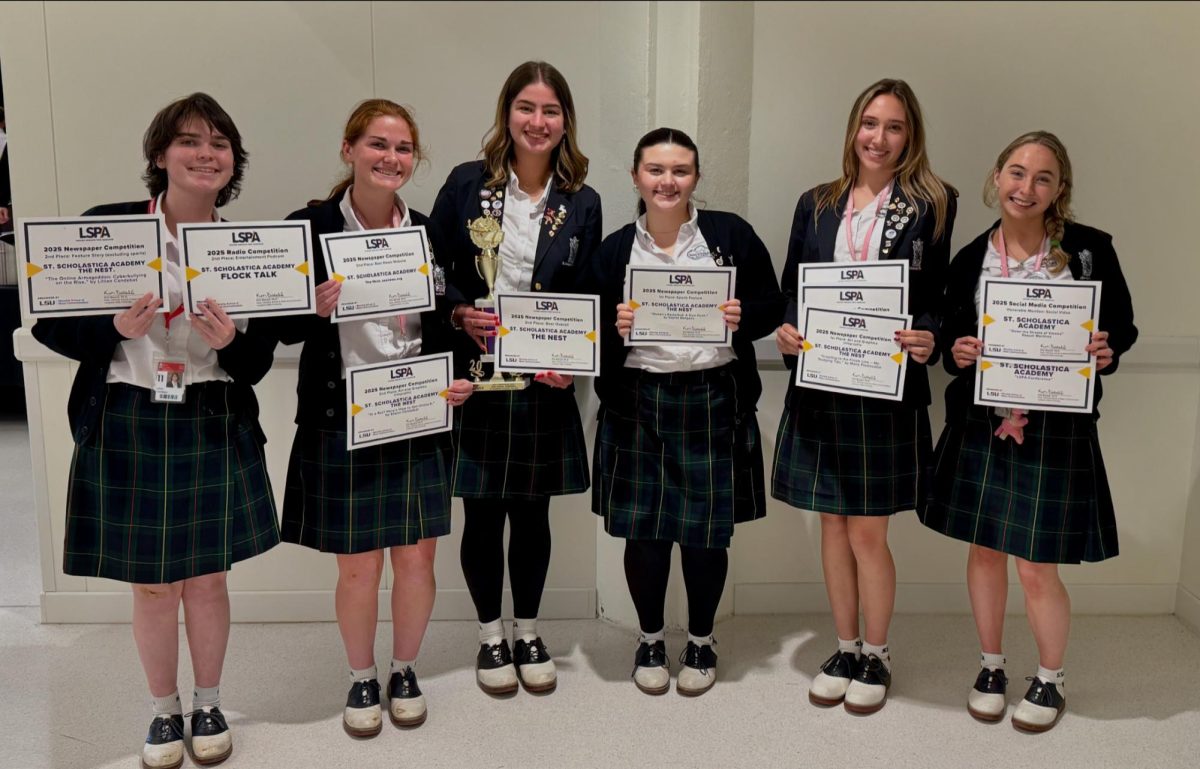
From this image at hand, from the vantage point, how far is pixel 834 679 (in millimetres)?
2637

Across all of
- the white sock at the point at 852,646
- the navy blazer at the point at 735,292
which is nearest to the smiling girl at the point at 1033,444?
the white sock at the point at 852,646

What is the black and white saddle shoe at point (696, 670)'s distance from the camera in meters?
2.66

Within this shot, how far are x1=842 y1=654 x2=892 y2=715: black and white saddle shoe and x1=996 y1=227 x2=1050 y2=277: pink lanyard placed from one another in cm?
111

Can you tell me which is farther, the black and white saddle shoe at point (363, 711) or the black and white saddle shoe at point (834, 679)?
the black and white saddle shoe at point (834, 679)

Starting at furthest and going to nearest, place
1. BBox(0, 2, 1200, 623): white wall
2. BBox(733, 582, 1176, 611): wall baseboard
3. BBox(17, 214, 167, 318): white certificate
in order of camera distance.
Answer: BBox(733, 582, 1176, 611): wall baseboard
BBox(0, 2, 1200, 623): white wall
BBox(17, 214, 167, 318): white certificate

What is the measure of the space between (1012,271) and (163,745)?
93.7 inches

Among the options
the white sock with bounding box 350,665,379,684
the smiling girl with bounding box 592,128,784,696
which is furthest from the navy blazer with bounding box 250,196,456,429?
the white sock with bounding box 350,665,379,684

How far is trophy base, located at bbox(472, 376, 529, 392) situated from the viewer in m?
2.45

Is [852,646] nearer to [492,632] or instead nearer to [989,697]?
[989,697]

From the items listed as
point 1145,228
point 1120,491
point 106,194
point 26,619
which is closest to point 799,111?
point 1145,228

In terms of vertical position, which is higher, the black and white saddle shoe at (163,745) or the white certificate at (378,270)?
the white certificate at (378,270)

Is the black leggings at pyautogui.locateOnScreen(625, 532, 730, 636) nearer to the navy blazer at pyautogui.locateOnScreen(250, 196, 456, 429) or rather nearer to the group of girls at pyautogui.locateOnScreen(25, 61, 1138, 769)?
the group of girls at pyautogui.locateOnScreen(25, 61, 1138, 769)

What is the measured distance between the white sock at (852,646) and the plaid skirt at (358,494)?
119 centimetres

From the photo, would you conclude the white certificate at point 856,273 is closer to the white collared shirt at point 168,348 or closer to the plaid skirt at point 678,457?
the plaid skirt at point 678,457
